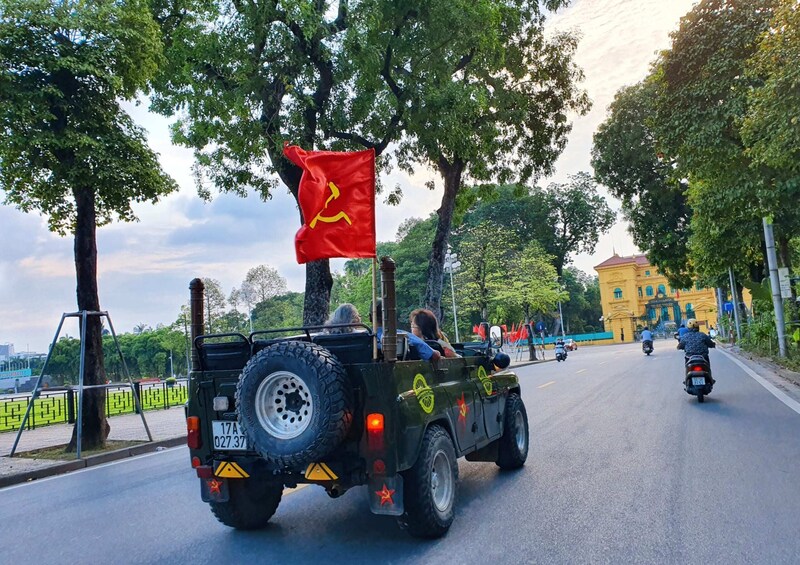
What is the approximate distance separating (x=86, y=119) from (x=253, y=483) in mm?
8041

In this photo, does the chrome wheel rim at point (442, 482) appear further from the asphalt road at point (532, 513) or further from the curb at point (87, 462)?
the curb at point (87, 462)

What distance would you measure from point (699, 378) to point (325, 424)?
9.94 metres

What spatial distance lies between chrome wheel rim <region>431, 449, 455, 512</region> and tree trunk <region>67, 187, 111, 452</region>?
323 inches

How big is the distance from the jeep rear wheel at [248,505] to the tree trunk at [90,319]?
6.93 m

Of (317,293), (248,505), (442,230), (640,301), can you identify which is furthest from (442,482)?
(640,301)

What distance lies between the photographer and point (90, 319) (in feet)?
35.7

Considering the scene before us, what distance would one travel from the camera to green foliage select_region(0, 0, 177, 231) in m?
9.53

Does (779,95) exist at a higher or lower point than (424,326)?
higher

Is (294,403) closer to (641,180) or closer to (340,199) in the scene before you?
(340,199)

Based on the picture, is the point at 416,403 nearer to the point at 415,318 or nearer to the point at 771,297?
the point at 415,318

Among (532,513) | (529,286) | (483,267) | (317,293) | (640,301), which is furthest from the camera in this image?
(640,301)

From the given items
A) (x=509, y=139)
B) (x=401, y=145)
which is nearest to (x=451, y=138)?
(x=401, y=145)

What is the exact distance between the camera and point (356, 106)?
14422 mm

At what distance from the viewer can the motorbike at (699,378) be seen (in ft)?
38.1
